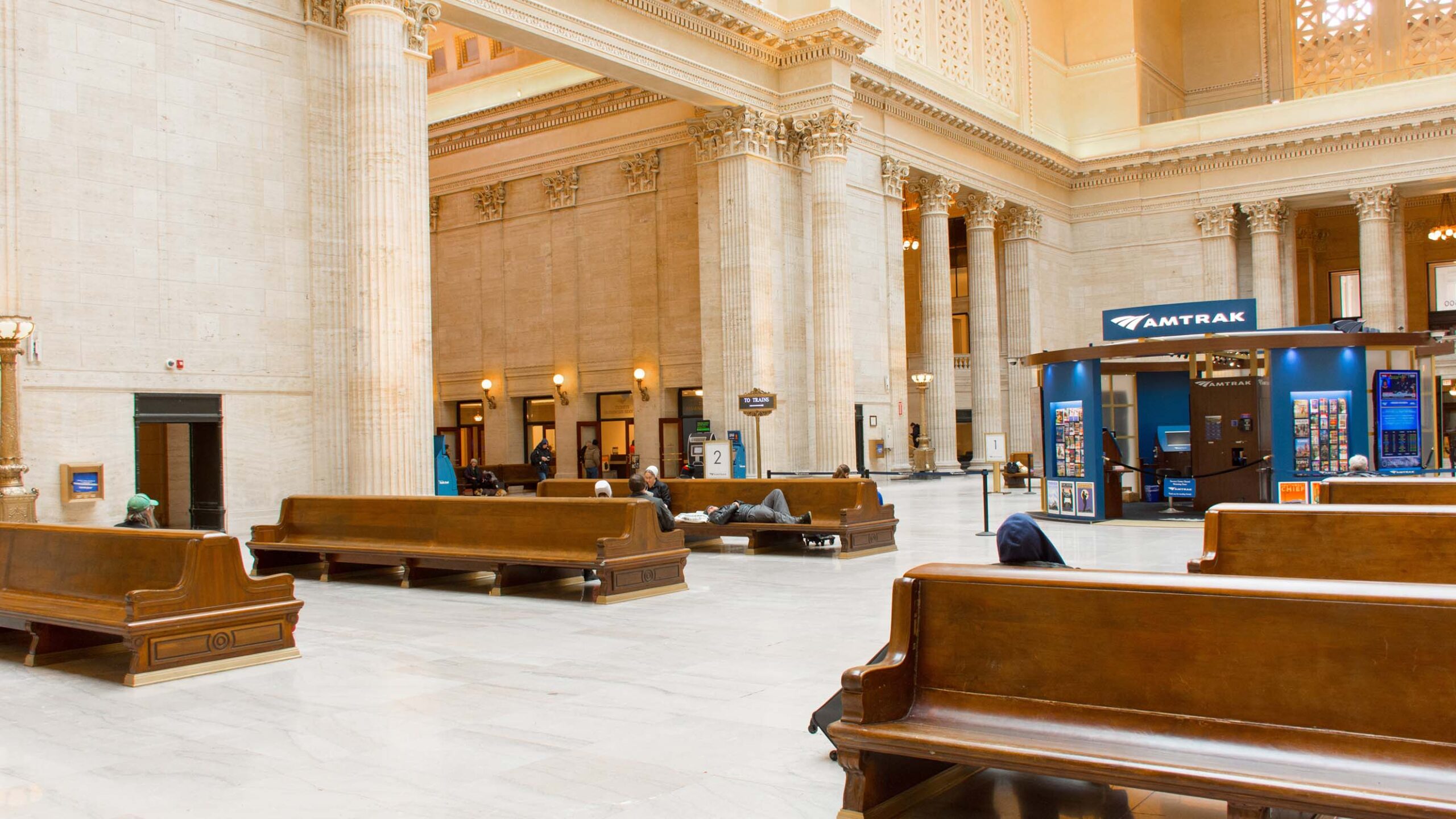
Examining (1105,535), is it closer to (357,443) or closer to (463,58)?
(357,443)

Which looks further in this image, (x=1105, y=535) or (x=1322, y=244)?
(x=1322, y=244)

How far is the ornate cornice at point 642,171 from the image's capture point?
2927 centimetres

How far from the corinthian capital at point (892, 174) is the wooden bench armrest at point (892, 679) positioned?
27876 mm

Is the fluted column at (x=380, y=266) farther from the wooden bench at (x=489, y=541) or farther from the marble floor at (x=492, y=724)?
the marble floor at (x=492, y=724)

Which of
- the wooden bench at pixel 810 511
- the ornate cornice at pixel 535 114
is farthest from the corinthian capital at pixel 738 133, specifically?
the wooden bench at pixel 810 511

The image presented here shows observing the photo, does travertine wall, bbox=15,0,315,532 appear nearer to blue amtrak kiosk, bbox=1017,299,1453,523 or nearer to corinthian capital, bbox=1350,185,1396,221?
blue amtrak kiosk, bbox=1017,299,1453,523

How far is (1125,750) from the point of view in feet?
11.7

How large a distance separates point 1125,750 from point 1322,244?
48.3 metres

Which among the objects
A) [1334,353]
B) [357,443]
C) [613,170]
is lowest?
[357,443]

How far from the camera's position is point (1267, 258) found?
38.1 metres

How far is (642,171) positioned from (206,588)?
23.4 meters

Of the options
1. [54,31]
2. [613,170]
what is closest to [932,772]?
[54,31]

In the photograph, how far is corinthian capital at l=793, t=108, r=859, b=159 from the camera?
26.7 m

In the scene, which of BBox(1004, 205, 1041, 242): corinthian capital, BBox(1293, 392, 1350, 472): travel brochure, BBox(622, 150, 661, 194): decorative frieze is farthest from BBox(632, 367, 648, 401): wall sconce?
BBox(1293, 392, 1350, 472): travel brochure
